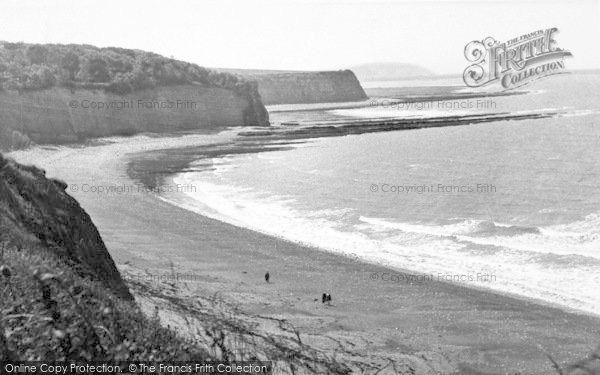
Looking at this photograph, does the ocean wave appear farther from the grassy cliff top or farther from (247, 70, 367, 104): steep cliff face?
(247, 70, 367, 104): steep cliff face

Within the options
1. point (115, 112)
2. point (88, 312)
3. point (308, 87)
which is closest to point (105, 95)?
point (115, 112)

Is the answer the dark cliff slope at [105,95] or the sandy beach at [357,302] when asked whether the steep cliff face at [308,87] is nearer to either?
the dark cliff slope at [105,95]

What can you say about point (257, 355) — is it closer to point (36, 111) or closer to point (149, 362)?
point (149, 362)

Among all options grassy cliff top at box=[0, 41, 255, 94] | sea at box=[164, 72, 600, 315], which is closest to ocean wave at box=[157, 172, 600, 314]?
sea at box=[164, 72, 600, 315]

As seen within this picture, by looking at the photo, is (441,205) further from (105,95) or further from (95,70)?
Answer: (95,70)

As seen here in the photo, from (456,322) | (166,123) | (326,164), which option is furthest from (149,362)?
(166,123)

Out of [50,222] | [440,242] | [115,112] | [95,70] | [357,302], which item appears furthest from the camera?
[95,70]
